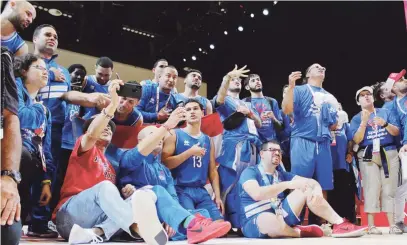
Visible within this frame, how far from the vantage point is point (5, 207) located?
1397 millimetres

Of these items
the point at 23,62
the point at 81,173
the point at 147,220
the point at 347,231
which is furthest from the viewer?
the point at 347,231

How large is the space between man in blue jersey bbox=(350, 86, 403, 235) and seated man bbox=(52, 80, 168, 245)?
2.47m

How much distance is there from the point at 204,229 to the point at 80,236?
28.9 inches

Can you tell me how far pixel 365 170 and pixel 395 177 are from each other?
28 centimetres

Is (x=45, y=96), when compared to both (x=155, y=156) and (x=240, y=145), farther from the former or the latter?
(x=240, y=145)

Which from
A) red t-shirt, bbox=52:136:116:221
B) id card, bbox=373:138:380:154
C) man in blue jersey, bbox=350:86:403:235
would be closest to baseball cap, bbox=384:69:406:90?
man in blue jersey, bbox=350:86:403:235

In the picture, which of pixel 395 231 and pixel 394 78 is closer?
pixel 395 231

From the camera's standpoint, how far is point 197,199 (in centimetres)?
360

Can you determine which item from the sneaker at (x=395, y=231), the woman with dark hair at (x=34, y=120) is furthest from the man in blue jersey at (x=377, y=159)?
the woman with dark hair at (x=34, y=120)

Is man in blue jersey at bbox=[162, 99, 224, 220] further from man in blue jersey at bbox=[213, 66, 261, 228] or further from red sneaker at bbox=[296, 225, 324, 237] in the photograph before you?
red sneaker at bbox=[296, 225, 324, 237]

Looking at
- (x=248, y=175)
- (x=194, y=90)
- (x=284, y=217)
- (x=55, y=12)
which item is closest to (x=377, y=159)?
(x=284, y=217)

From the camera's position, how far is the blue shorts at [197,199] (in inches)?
139

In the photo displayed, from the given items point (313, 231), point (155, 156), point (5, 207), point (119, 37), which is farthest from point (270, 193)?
point (119, 37)

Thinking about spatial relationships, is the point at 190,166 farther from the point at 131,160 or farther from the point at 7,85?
the point at 7,85
